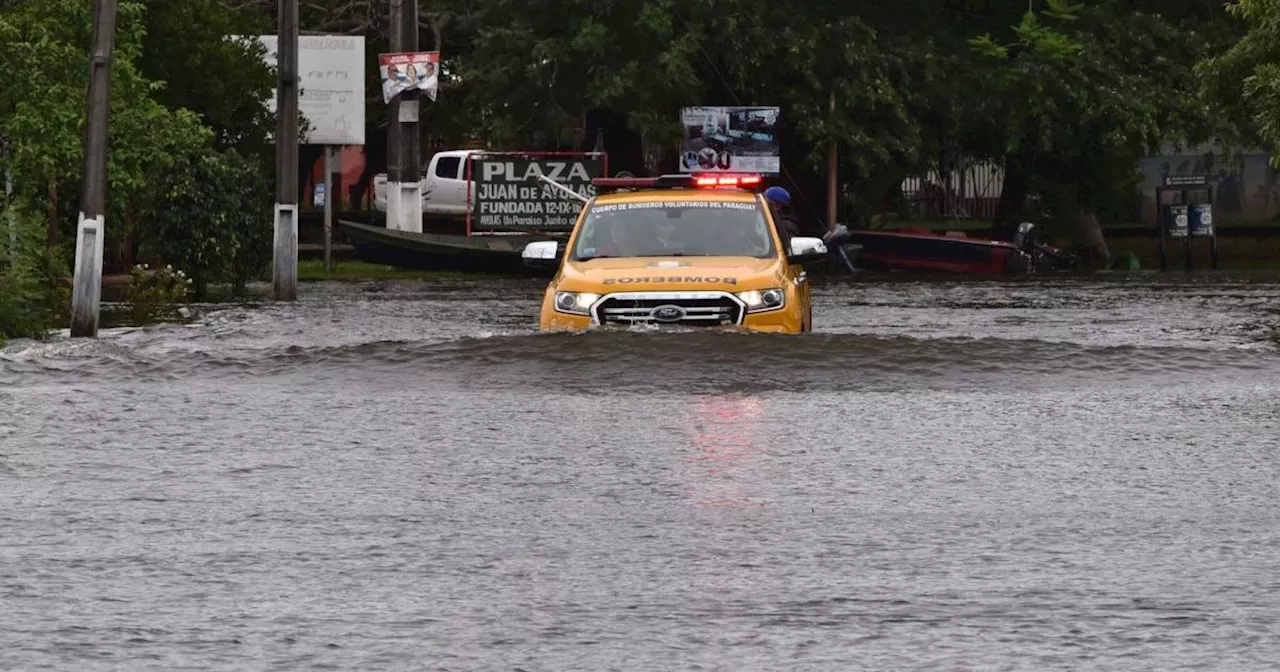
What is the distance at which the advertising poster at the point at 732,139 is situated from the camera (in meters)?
44.5

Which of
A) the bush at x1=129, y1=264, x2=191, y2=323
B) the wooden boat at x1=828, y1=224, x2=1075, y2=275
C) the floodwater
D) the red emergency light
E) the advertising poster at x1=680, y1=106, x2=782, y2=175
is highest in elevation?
the advertising poster at x1=680, y1=106, x2=782, y2=175

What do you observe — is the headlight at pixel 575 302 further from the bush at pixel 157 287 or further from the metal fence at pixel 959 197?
the metal fence at pixel 959 197

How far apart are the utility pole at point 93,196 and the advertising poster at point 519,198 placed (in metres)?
20.5

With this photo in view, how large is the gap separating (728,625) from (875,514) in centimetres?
271

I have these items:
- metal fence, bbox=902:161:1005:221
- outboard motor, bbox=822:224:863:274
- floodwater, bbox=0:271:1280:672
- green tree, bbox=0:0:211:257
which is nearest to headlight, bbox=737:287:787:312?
floodwater, bbox=0:271:1280:672

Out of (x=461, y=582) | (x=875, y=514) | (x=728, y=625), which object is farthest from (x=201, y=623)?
(x=875, y=514)

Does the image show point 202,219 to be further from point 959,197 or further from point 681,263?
point 959,197

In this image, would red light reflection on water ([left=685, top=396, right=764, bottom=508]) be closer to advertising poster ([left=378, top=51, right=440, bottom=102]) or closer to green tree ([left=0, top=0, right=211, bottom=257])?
green tree ([left=0, top=0, right=211, bottom=257])

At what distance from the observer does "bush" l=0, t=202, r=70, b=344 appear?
2183 cm

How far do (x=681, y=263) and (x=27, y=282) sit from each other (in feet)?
22.2

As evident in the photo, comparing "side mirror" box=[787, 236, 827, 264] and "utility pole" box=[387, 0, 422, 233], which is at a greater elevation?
"utility pole" box=[387, 0, 422, 233]

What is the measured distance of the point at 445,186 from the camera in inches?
2245

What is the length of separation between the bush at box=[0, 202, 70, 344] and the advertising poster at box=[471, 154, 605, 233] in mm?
15290

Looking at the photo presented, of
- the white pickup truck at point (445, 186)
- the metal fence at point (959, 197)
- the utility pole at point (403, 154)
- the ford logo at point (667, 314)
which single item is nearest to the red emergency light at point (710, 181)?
the ford logo at point (667, 314)
